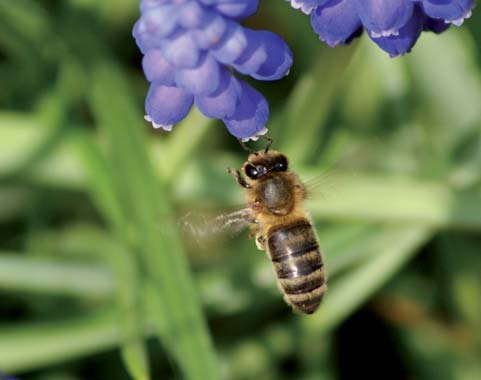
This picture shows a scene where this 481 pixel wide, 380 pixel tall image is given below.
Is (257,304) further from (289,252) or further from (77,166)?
(289,252)

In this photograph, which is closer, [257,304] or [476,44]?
[476,44]

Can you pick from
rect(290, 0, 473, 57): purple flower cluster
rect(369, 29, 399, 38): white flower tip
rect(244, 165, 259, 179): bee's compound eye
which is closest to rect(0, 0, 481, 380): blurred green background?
rect(244, 165, 259, 179): bee's compound eye

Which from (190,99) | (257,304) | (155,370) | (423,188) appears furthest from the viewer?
(155,370)

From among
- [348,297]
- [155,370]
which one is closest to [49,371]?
[155,370]

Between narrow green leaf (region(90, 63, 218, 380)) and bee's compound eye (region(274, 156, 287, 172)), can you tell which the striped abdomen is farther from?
narrow green leaf (region(90, 63, 218, 380))

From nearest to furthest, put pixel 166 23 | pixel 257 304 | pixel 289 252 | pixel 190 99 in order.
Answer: pixel 166 23 → pixel 190 99 → pixel 289 252 → pixel 257 304

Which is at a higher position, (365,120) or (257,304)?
(365,120)
